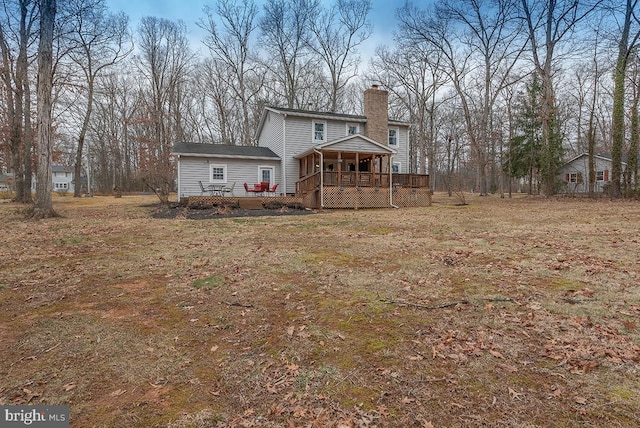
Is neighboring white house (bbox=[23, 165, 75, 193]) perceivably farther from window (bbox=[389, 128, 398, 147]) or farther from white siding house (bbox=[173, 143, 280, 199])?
window (bbox=[389, 128, 398, 147])

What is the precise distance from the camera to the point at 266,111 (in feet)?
75.5

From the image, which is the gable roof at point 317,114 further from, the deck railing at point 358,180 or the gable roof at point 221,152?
the deck railing at point 358,180

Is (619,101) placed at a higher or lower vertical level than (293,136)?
higher

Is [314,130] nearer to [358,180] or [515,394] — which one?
[358,180]

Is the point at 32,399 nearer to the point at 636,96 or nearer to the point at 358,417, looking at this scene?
the point at 358,417

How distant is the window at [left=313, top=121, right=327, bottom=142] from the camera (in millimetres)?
21125

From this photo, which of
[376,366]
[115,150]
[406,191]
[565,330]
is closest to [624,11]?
[406,191]

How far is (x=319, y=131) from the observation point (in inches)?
837

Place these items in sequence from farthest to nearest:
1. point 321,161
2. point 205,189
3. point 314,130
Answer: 1. point 314,130
2. point 205,189
3. point 321,161

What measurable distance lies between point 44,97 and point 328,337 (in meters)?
13.9

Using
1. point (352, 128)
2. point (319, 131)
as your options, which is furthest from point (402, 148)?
point (319, 131)

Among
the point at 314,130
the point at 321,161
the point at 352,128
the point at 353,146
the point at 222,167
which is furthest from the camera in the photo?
the point at 352,128

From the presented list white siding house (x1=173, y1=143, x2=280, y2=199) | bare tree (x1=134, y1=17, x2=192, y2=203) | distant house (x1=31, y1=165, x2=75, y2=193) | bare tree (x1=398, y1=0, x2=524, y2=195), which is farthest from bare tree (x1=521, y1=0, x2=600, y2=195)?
distant house (x1=31, y1=165, x2=75, y2=193)

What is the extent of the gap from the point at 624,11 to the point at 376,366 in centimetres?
2462
